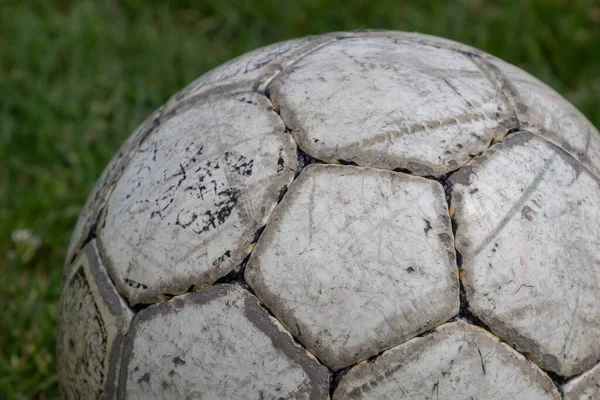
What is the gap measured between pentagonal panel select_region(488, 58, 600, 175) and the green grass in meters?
1.82

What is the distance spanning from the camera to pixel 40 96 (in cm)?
422

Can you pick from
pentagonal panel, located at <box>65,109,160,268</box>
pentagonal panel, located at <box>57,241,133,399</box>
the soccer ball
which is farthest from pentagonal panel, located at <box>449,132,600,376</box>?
pentagonal panel, located at <box>65,109,160,268</box>

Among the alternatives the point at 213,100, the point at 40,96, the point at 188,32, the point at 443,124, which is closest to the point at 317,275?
the point at 443,124

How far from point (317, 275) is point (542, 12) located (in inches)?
129

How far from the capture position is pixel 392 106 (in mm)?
2068

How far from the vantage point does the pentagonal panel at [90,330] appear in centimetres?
211

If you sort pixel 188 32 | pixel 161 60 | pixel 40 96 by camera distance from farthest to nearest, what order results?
pixel 188 32, pixel 161 60, pixel 40 96

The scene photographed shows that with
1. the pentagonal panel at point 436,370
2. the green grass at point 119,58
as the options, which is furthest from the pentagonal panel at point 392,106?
the green grass at point 119,58

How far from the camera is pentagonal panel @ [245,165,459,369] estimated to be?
72.9 inches

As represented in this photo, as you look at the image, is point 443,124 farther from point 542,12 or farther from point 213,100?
point 542,12

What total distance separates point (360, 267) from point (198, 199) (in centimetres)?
46

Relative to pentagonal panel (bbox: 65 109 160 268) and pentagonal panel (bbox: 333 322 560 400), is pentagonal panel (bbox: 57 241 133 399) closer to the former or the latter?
pentagonal panel (bbox: 65 109 160 268)

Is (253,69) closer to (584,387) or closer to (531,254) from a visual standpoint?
(531,254)

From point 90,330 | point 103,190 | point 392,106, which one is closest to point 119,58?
point 103,190
